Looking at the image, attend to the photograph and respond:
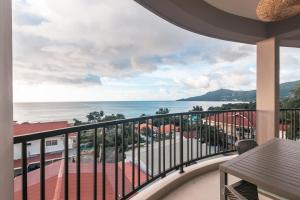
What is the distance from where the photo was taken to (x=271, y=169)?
134 cm

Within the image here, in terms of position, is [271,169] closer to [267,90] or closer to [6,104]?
[6,104]

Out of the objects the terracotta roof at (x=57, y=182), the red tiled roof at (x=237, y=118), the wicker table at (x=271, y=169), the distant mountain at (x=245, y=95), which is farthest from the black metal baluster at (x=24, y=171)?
the distant mountain at (x=245, y=95)

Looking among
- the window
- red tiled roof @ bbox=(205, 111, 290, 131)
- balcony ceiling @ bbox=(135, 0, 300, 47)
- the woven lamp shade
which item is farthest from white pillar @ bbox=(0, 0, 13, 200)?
red tiled roof @ bbox=(205, 111, 290, 131)

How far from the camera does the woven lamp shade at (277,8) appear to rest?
1989 mm

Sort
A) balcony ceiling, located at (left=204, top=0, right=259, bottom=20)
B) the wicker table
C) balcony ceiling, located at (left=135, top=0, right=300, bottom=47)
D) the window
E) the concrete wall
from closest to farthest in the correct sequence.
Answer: the wicker table < the concrete wall < the window < balcony ceiling, located at (left=135, top=0, right=300, bottom=47) < balcony ceiling, located at (left=204, top=0, right=259, bottom=20)

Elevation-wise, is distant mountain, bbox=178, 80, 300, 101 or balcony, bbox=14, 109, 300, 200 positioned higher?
distant mountain, bbox=178, 80, 300, 101

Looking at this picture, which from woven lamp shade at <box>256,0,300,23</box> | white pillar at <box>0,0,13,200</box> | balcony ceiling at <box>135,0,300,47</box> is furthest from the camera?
balcony ceiling at <box>135,0,300,47</box>

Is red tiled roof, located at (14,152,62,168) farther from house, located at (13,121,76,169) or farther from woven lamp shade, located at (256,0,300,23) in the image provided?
woven lamp shade, located at (256,0,300,23)

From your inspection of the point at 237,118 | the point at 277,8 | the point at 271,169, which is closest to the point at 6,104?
the point at 271,169

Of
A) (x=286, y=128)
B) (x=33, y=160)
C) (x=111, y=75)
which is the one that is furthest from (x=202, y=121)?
(x=111, y=75)

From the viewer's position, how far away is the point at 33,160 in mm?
1518

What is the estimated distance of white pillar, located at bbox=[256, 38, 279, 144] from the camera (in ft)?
13.8

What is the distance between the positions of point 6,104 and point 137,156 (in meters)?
1.90

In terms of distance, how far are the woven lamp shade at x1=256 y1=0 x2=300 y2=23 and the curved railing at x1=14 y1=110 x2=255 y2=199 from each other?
175 cm
